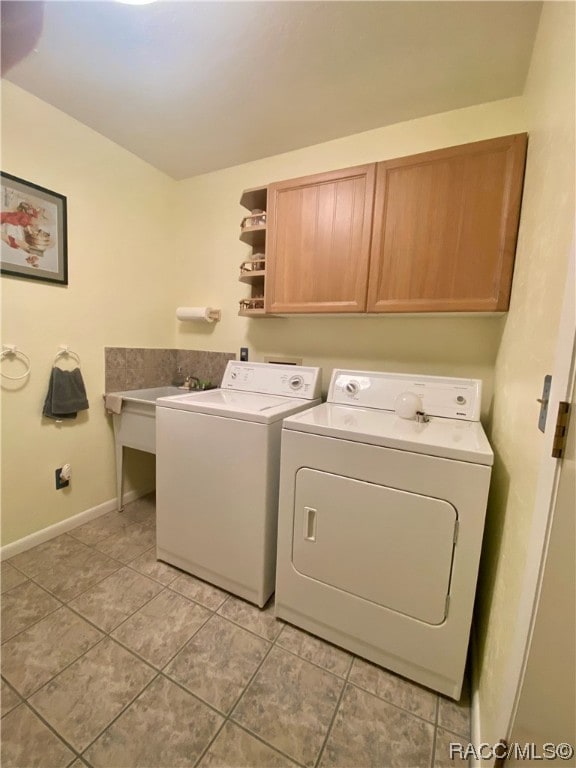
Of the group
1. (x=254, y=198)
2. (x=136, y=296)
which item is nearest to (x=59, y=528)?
(x=136, y=296)

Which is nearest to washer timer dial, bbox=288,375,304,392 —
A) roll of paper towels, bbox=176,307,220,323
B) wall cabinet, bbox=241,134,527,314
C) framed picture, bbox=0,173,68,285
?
wall cabinet, bbox=241,134,527,314

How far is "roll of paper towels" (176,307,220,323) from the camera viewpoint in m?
2.26

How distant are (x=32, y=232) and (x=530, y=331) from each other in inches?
92.1

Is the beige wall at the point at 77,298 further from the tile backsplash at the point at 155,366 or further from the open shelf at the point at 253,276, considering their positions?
the open shelf at the point at 253,276

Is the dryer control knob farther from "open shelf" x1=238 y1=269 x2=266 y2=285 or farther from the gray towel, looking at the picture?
the gray towel

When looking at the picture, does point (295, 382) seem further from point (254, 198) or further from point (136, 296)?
point (136, 296)

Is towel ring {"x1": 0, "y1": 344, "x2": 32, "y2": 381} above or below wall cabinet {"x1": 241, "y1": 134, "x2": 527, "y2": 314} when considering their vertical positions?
below

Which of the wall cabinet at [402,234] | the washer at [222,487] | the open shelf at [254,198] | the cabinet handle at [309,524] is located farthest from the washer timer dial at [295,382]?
the open shelf at [254,198]

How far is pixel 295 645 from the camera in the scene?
1268 millimetres

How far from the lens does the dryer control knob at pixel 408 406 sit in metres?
1.43

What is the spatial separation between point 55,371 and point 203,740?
1.81m

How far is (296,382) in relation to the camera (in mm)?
1838

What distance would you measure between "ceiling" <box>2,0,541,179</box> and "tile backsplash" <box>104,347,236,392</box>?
1.41 metres

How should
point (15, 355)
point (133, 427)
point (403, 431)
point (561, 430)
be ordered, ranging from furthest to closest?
point (133, 427), point (15, 355), point (403, 431), point (561, 430)
